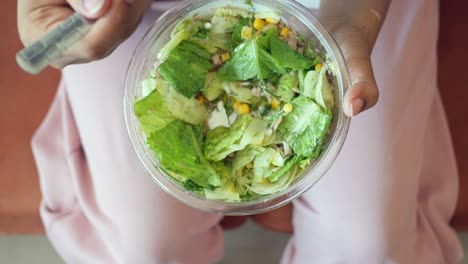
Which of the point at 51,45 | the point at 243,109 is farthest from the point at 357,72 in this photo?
the point at 51,45

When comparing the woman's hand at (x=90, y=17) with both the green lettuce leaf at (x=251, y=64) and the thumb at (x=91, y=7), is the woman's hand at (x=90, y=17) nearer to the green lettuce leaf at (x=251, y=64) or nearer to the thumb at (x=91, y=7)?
the thumb at (x=91, y=7)

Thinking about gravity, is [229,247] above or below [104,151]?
below

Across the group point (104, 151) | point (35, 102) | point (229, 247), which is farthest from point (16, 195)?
point (229, 247)

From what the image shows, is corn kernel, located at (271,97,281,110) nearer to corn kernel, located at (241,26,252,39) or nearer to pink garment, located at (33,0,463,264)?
corn kernel, located at (241,26,252,39)

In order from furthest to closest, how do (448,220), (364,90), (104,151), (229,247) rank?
1. (229,247)
2. (448,220)
3. (104,151)
4. (364,90)

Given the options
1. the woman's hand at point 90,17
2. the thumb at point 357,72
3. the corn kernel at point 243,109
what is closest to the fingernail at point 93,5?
the woman's hand at point 90,17

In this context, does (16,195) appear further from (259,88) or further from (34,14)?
(259,88)
